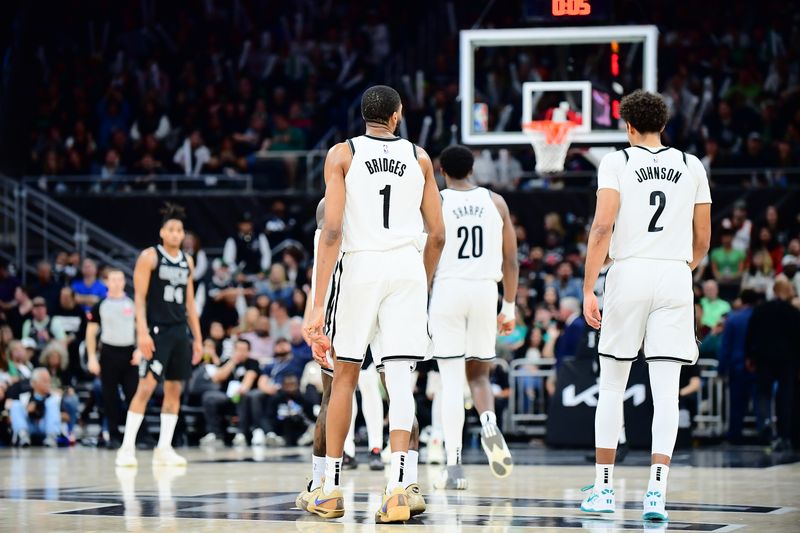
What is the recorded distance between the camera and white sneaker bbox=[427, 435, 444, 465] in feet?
39.5

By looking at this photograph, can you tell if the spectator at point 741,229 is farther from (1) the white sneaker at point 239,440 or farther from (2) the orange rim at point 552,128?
(1) the white sneaker at point 239,440

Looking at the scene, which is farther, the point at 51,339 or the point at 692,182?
the point at 51,339

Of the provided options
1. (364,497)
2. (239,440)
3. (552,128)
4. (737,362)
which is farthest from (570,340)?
(364,497)

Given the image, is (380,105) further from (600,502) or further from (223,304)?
(223,304)

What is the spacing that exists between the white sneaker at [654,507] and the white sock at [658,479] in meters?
0.03

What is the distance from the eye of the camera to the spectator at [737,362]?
15359mm

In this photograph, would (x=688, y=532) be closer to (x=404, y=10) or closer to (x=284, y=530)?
(x=284, y=530)

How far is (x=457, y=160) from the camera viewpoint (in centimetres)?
937

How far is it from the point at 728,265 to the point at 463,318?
10357mm

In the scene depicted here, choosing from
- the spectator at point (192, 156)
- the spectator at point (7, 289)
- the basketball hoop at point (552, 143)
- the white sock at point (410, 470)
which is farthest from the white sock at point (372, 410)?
the spectator at point (192, 156)

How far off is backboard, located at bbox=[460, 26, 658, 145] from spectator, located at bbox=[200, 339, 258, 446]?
4023 millimetres

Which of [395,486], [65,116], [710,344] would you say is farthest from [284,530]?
[65,116]

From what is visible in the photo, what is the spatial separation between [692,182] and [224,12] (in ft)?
70.9

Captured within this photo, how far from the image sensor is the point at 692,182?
7.20 m
